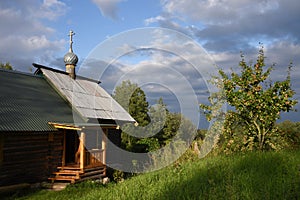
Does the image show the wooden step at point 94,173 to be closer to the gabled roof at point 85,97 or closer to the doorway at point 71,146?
the doorway at point 71,146

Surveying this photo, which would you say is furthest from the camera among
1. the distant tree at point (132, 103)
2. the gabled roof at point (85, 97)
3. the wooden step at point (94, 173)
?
the distant tree at point (132, 103)

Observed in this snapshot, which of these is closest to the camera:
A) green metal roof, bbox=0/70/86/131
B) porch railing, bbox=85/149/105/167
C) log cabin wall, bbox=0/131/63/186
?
log cabin wall, bbox=0/131/63/186

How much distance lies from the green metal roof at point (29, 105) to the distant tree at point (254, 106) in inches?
259

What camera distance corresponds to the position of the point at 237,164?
6.68 metres

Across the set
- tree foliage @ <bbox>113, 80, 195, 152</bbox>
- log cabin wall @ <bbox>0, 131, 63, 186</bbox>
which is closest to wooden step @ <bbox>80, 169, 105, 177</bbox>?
log cabin wall @ <bbox>0, 131, 63, 186</bbox>

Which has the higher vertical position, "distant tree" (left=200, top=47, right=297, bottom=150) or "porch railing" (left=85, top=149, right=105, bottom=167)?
"distant tree" (left=200, top=47, right=297, bottom=150)

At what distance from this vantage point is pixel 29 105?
1175 centimetres

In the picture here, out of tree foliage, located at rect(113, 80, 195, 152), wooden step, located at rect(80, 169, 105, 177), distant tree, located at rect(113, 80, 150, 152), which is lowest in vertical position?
wooden step, located at rect(80, 169, 105, 177)

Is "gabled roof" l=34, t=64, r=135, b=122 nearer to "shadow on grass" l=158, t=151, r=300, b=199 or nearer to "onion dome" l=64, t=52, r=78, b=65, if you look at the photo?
"onion dome" l=64, t=52, r=78, b=65

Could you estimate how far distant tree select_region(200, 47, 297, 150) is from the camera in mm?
9867

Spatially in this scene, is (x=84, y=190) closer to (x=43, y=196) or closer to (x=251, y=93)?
(x=43, y=196)

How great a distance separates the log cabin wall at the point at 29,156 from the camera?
9596mm

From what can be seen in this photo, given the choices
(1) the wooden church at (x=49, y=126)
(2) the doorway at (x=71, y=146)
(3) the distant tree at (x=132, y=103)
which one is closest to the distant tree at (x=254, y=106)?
(1) the wooden church at (x=49, y=126)

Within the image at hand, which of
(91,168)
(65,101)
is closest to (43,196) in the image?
(91,168)
